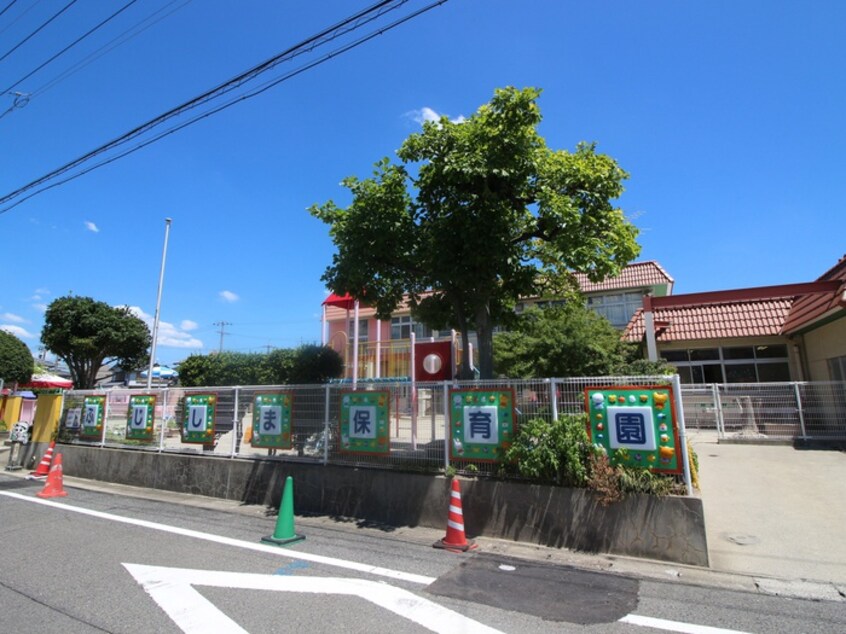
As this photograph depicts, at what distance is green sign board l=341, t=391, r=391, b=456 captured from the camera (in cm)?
795

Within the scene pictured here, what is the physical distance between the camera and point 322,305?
1725cm

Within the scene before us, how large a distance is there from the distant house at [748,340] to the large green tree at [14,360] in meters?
33.8

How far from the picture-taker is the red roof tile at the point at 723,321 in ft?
58.0

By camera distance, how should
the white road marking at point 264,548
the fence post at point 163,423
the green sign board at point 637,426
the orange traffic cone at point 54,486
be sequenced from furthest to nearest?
1. the fence post at point 163,423
2. the orange traffic cone at point 54,486
3. the green sign board at point 637,426
4. the white road marking at point 264,548

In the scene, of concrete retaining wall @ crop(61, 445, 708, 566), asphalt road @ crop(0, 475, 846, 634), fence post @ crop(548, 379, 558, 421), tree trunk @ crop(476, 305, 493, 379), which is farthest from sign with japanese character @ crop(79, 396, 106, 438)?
fence post @ crop(548, 379, 558, 421)

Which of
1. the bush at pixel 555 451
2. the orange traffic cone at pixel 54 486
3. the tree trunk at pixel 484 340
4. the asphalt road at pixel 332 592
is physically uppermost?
the tree trunk at pixel 484 340

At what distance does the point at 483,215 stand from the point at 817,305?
1197 cm

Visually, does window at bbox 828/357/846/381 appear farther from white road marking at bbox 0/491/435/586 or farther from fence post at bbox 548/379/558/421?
white road marking at bbox 0/491/435/586

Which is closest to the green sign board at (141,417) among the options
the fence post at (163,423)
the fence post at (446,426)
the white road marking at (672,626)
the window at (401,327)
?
the fence post at (163,423)

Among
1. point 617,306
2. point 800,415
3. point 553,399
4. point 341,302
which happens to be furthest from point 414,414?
point 617,306

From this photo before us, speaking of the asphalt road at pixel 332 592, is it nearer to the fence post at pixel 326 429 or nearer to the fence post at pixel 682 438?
the fence post at pixel 682 438

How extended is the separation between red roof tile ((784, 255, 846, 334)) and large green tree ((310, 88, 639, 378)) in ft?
23.9

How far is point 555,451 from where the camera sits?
20.6 feet

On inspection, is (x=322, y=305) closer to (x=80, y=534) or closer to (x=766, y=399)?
(x=80, y=534)
